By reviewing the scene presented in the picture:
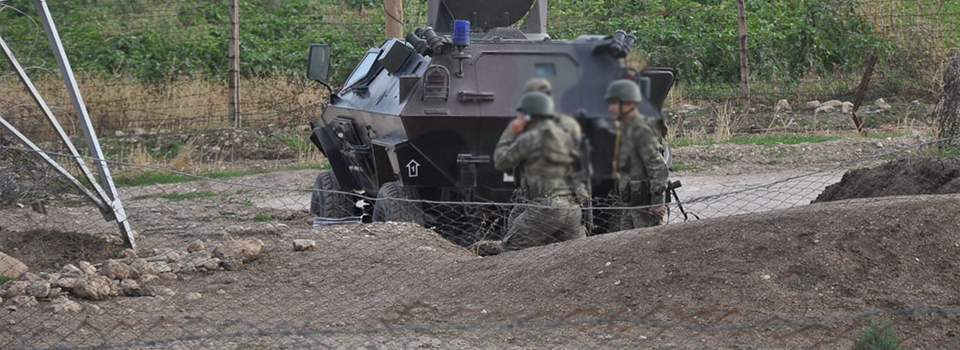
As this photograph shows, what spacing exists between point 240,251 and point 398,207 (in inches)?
55.6

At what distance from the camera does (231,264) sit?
824cm

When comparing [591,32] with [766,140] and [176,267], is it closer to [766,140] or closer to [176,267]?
[176,267]

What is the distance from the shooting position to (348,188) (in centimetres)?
846

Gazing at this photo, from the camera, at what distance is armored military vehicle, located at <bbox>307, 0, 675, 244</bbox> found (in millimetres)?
2049

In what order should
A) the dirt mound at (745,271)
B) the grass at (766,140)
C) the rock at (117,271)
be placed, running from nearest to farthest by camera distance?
the dirt mound at (745,271)
the rock at (117,271)
the grass at (766,140)

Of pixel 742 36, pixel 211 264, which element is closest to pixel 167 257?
pixel 211 264

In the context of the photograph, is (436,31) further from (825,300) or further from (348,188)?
(348,188)

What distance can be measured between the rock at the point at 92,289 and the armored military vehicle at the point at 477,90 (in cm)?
268

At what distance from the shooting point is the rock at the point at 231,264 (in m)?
8.23

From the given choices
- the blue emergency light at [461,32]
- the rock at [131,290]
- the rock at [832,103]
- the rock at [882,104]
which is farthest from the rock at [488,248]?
the rock at [882,104]

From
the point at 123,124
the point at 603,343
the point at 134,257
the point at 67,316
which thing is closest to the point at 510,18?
the point at 603,343

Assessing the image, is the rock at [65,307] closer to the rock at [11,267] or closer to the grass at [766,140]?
the rock at [11,267]

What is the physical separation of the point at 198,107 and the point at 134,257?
31.1 feet

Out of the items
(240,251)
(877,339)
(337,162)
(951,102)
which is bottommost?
(240,251)
